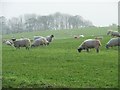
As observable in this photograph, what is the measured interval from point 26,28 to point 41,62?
4347 inches

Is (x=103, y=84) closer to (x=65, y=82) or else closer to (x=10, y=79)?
(x=65, y=82)

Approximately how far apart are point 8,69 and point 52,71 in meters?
2.74

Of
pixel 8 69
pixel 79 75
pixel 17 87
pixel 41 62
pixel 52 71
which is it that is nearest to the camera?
pixel 17 87

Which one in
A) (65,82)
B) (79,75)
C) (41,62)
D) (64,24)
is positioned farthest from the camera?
(64,24)

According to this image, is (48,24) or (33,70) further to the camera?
(48,24)

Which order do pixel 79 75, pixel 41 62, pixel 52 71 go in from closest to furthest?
1. pixel 79 75
2. pixel 52 71
3. pixel 41 62

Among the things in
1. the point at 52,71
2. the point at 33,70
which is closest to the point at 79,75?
the point at 52,71

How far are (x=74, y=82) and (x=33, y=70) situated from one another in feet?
13.6

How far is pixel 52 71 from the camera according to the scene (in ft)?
56.4

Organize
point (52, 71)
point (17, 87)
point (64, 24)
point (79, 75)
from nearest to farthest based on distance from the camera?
point (17, 87) → point (79, 75) → point (52, 71) → point (64, 24)

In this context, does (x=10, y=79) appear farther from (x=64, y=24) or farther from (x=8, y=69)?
(x=64, y=24)

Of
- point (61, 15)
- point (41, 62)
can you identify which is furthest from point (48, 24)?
point (41, 62)

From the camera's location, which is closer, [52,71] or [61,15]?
[52,71]

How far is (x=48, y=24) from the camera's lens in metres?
135
